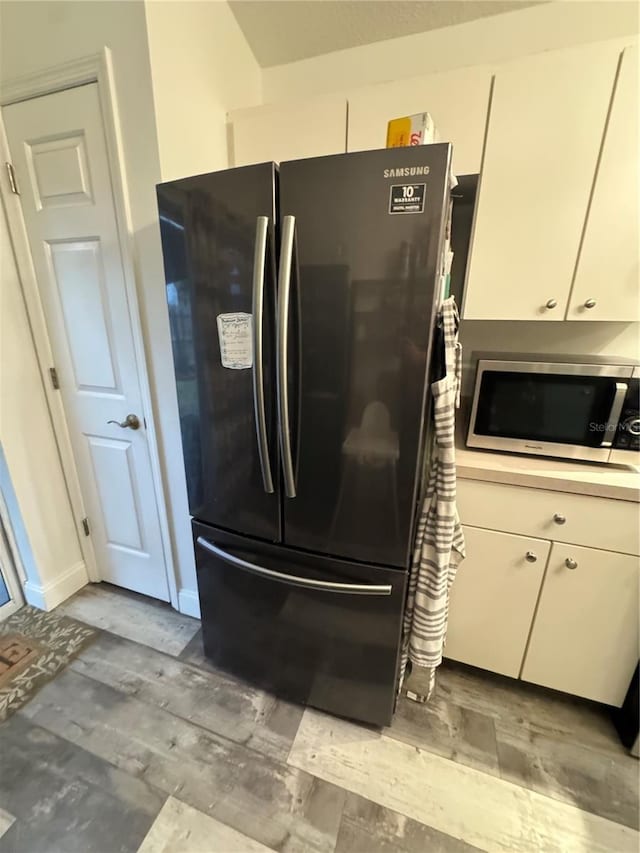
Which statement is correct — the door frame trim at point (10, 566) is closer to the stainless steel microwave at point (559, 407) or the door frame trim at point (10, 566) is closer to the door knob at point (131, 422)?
the door knob at point (131, 422)

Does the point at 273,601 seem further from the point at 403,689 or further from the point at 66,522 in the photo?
the point at 66,522

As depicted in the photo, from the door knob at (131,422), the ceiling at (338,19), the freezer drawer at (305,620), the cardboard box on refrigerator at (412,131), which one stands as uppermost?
the ceiling at (338,19)

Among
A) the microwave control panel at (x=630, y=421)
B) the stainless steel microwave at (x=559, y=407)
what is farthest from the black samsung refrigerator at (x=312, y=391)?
the microwave control panel at (x=630, y=421)

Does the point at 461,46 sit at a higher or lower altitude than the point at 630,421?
higher

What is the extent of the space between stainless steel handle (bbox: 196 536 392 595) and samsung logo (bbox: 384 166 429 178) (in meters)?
1.08

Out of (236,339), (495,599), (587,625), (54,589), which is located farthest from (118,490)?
(587,625)

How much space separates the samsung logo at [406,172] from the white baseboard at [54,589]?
7.50 ft

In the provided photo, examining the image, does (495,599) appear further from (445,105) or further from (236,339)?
(445,105)

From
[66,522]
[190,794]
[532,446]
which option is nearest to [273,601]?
[190,794]

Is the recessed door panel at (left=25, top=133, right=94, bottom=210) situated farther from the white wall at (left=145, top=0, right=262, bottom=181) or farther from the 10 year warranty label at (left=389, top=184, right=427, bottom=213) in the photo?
the 10 year warranty label at (left=389, top=184, right=427, bottom=213)

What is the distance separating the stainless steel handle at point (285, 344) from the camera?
941mm

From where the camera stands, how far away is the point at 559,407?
128 cm

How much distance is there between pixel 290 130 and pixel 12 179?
1110mm

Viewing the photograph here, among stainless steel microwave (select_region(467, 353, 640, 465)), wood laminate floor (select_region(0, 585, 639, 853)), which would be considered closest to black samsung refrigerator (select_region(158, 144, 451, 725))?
wood laminate floor (select_region(0, 585, 639, 853))
